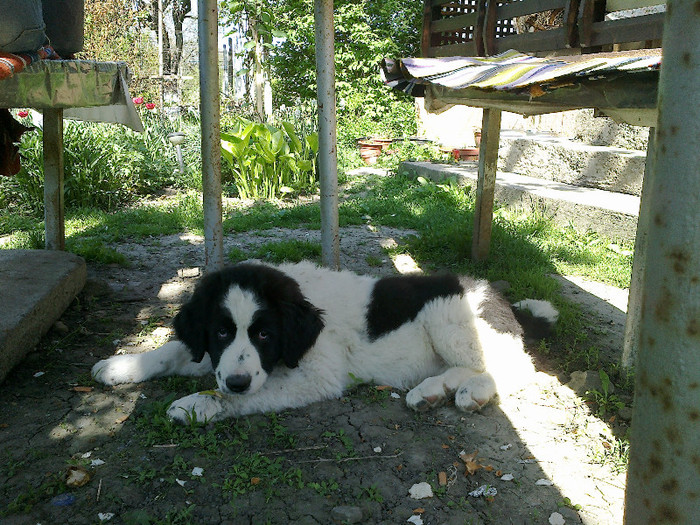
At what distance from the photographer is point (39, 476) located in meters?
2.45

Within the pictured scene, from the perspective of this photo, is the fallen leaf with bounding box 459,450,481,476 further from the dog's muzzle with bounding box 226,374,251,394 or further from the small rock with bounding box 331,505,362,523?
the dog's muzzle with bounding box 226,374,251,394

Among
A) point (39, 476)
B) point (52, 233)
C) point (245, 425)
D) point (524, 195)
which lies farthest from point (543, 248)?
point (39, 476)

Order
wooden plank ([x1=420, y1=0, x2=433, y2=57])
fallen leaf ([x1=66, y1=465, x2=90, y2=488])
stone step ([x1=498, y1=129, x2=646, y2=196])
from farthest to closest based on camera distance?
stone step ([x1=498, y1=129, x2=646, y2=196])
wooden plank ([x1=420, y1=0, x2=433, y2=57])
fallen leaf ([x1=66, y1=465, x2=90, y2=488])

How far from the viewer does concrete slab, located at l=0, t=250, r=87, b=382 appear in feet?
10.6

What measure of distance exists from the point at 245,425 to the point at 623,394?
201 centimetres

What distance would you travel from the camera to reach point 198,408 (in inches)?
115

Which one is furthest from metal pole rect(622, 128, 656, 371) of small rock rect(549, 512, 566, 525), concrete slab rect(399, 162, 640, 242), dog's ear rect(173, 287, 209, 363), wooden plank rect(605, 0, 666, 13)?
concrete slab rect(399, 162, 640, 242)

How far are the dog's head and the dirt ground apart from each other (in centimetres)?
29

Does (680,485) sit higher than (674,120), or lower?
lower

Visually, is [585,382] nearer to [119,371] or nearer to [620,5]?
[119,371]

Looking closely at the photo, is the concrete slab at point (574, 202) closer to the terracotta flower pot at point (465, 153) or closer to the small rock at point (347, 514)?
the terracotta flower pot at point (465, 153)

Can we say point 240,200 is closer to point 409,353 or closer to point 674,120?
point 409,353

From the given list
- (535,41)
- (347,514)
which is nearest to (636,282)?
(347,514)

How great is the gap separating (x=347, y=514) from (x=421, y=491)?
13.9 inches
